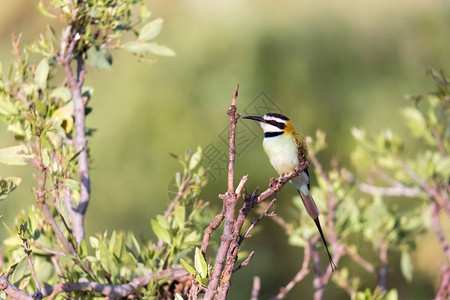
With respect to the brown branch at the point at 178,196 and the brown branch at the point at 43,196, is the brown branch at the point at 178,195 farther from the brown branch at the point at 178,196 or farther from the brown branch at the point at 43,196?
the brown branch at the point at 43,196

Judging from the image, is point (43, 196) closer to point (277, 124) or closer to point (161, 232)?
point (161, 232)

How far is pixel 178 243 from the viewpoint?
5.47ft

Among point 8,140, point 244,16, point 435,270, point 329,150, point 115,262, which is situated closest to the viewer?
point 115,262

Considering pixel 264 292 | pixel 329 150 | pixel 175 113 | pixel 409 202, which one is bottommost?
pixel 264 292

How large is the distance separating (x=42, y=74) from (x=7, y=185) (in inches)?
13.7

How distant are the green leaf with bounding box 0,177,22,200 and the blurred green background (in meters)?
1.49

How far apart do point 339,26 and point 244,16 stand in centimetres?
61

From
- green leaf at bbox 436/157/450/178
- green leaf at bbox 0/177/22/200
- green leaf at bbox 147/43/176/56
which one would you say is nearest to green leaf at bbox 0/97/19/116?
green leaf at bbox 0/177/22/200

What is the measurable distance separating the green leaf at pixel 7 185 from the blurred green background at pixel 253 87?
58.5 inches

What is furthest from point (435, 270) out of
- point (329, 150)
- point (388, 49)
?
point (388, 49)

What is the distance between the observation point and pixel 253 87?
12.0ft

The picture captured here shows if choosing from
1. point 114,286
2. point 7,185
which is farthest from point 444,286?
point 7,185

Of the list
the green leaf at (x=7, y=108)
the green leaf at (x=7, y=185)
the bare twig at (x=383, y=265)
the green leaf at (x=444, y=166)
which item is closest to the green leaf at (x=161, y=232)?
the green leaf at (x=7, y=185)

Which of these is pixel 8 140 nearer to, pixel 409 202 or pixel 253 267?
pixel 253 267
